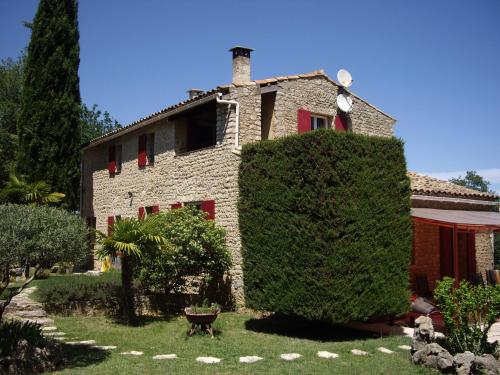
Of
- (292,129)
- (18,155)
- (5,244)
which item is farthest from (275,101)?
(18,155)

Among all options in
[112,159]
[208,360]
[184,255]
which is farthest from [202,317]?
[112,159]

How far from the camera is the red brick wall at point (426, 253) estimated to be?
1711cm

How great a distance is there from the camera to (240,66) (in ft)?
56.9

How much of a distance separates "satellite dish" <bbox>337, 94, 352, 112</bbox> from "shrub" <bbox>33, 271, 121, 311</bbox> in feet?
34.1

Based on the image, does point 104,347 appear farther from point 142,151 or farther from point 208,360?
point 142,151

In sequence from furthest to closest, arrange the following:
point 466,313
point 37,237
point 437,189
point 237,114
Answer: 1. point 437,189
2. point 237,114
3. point 466,313
4. point 37,237

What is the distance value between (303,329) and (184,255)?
435cm

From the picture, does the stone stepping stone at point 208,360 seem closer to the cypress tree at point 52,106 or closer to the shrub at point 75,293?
the shrub at point 75,293

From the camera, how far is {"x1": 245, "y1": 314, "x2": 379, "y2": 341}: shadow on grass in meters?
12.1

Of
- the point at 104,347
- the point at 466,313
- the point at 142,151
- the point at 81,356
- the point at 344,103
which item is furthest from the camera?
the point at 142,151

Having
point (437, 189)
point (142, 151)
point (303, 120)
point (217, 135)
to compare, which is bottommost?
point (437, 189)

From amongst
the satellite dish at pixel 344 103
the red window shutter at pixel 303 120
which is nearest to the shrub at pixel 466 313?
the red window shutter at pixel 303 120

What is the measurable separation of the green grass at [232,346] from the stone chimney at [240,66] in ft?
27.1

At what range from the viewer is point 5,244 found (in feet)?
26.9
